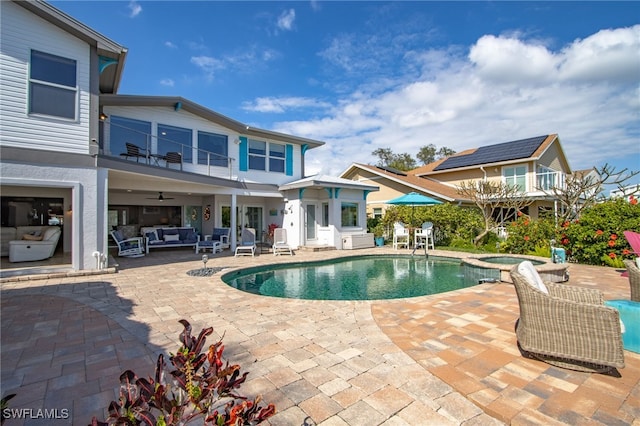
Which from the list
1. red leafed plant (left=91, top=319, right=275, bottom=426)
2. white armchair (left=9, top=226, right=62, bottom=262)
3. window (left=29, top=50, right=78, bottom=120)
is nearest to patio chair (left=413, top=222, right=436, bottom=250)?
red leafed plant (left=91, top=319, right=275, bottom=426)

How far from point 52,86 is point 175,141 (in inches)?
192

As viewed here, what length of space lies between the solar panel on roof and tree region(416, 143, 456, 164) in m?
18.5

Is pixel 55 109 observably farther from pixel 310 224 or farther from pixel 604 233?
pixel 604 233

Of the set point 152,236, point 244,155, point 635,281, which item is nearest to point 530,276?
point 635,281

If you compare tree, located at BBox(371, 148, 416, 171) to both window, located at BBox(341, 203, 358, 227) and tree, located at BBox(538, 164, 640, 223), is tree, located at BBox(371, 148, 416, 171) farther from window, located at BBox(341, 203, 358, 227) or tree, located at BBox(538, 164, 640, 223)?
tree, located at BBox(538, 164, 640, 223)

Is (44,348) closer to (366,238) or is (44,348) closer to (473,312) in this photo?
(473,312)

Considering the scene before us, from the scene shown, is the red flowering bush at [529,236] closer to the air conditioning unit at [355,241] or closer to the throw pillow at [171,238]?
the air conditioning unit at [355,241]

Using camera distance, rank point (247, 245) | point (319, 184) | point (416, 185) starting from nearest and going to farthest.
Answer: point (247, 245)
point (319, 184)
point (416, 185)

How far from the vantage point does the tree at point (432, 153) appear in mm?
41062

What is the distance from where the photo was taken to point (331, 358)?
335 centimetres

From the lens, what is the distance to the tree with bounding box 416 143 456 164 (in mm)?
41062

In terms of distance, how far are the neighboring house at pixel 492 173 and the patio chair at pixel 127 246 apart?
12.3 m

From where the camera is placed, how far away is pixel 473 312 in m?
4.89

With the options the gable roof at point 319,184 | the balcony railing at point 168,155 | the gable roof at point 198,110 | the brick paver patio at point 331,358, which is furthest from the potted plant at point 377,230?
the brick paver patio at point 331,358
